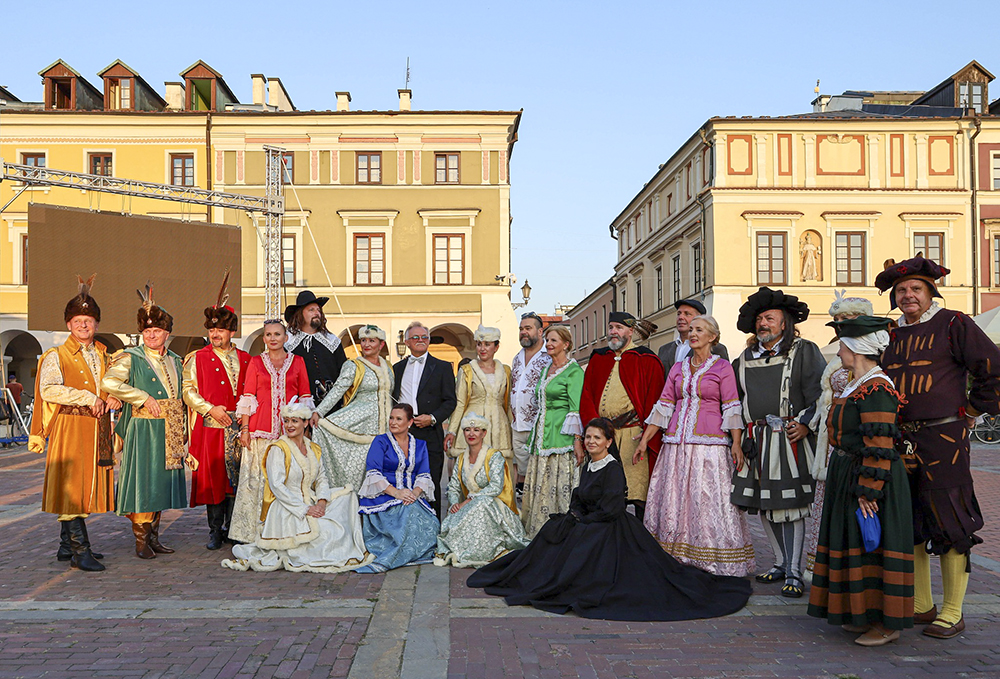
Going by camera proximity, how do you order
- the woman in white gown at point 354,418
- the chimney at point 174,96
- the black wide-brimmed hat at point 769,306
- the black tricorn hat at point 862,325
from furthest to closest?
the chimney at point 174,96 → the woman in white gown at point 354,418 → the black wide-brimmed hat at point 769,306 → the black tricorn hat at point 862,325

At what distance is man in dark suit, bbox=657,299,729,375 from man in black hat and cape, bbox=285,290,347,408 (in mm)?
2940

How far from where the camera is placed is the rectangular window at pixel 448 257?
85.0 ft

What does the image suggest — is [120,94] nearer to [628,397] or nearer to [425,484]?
[425,484]

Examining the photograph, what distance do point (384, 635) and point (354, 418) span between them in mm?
2718

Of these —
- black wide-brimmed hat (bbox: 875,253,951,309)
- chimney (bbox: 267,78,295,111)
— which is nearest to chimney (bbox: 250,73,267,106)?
chimney (bbox: 267,78,295,111)

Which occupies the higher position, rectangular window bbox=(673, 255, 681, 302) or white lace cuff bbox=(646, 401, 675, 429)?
rectangular window bbox=(673, 255, 681, 302)

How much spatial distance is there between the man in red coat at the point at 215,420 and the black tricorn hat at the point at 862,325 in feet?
15.6

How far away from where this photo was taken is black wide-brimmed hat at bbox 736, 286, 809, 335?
5430mm

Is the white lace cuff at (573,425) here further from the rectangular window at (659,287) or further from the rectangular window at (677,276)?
the rectangular window at (659,287)

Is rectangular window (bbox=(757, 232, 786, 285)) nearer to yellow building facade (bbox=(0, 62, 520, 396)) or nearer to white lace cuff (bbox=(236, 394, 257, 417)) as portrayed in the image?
yellow building facade (bbox=(0, 62, 520, 396))

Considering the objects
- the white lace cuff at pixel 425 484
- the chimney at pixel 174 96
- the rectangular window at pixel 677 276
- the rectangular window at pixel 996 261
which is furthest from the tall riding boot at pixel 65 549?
the rectangular window at pixel 996 261

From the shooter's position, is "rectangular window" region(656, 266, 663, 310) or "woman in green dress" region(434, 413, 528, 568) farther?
"rectangular window" region(656, 266, 663, 310)

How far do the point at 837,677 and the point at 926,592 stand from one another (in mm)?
1114

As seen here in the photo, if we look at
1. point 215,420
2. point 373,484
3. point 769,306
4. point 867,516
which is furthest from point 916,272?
point 215,420
